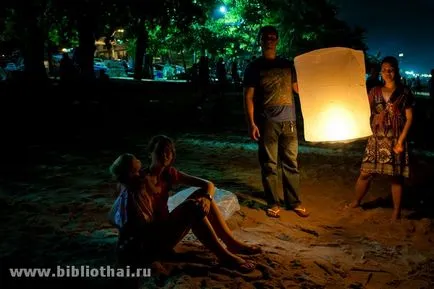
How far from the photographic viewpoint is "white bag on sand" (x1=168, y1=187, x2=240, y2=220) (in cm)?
512

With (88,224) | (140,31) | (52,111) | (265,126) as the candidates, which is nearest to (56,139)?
(52,111)

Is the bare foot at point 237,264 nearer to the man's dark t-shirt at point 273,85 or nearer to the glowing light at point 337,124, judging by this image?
the glowing light at point 337,124

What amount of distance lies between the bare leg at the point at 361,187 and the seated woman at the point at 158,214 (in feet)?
8.04

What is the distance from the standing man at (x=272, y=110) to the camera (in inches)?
203

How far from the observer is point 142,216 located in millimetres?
3592

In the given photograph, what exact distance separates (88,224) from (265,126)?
2.39 meters

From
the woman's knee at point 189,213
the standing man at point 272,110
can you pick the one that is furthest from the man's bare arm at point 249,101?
the woman's knee at point 189,213

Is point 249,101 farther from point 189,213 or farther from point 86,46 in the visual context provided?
point 86,46

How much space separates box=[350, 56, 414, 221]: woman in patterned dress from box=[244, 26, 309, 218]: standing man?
961 mm

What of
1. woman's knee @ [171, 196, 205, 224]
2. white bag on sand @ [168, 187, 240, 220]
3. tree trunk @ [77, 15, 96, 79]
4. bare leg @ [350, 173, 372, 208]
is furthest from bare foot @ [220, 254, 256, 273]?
tree trunk @ [77, 15, 96, 79]

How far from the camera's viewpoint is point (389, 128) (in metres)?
5.08

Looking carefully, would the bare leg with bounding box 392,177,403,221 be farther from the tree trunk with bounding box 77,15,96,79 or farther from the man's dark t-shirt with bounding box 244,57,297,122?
the tree trunk with bounding box 77,15,96,79

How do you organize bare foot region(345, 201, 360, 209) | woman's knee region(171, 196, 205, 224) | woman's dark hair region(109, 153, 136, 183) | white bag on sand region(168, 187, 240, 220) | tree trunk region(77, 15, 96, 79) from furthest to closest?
tree trunk region(77, 15, 96, 79) → bare foot region(345, 201, 360, 209) → white bag on sand region(168, 187, 240, 220) → woman's knee region(171, 196, 205, 224) → woman's dark hair region(109, 153, 136, 183)

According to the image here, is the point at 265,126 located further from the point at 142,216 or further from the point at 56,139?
the point at 56,139
